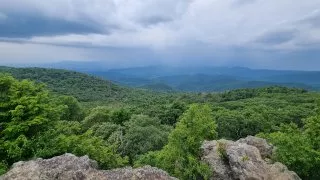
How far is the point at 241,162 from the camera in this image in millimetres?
35281

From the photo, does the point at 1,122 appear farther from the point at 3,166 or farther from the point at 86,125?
the point at 86,125

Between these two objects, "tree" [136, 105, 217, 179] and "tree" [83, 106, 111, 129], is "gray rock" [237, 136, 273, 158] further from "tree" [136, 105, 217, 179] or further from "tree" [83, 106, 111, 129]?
"tree" [83, 106, 111, 129]

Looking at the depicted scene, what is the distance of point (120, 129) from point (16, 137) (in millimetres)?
33930

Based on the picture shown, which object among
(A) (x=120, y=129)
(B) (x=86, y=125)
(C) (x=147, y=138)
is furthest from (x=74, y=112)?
(C) (x=147, y=138)

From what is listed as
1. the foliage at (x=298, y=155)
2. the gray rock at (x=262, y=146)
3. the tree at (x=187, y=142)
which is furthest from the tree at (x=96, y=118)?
the foliage at (x=298, y=155)

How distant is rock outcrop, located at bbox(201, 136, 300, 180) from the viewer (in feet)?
111

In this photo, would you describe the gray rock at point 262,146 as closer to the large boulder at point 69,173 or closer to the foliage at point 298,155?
the foliage at point 298,155

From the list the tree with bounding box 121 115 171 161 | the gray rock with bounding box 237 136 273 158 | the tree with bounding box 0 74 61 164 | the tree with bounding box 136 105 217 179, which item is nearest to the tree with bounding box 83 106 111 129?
the tree with bounding box 121 115 171 161

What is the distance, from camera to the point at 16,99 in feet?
140

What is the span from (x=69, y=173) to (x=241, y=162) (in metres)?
17.0

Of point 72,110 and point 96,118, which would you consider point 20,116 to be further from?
point 72,110

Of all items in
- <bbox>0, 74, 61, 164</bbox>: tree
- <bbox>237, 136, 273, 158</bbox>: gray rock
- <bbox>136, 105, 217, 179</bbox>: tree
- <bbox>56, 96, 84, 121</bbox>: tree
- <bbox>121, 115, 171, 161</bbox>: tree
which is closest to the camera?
<bbox>0, 74, 61, 164</bbox>: tree

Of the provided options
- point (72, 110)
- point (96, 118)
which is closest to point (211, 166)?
point (96, 118)

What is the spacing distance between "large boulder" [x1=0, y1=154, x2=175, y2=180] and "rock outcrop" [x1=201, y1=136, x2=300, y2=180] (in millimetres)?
10050
